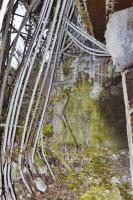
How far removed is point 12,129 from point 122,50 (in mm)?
874

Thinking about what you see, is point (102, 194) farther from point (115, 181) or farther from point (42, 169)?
point (42, 169)

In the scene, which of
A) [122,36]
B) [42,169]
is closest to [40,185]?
[42,169]

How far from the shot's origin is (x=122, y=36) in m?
2.10

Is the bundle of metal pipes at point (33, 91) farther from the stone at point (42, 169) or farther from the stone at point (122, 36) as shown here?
the stone at point (122, 36)

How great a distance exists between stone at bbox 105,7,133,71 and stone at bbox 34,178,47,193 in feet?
2.89

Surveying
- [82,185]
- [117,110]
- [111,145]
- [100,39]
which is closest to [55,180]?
[82,185]

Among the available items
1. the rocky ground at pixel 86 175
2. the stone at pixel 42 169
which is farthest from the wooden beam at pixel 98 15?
the stone at pixel 42 169

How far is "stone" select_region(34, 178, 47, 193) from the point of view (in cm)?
188

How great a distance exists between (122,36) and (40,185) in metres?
1.08

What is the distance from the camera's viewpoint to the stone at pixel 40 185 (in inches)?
74.1

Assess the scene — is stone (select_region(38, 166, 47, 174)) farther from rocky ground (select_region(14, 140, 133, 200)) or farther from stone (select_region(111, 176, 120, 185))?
stone (select_region(111, 176, 120, 185))

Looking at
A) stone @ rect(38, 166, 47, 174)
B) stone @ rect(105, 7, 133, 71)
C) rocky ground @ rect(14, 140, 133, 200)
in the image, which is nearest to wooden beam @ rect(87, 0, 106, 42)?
stone @ rect(105, 7, 133, 71)

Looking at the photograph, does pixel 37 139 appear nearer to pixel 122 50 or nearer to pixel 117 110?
pixel 117 110

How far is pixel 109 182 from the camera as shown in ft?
6.38
